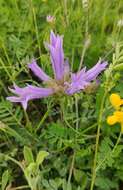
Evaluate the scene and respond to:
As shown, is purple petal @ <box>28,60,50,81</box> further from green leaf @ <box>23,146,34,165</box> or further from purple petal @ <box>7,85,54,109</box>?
green leaf @ <box>23,146,34,165</box>

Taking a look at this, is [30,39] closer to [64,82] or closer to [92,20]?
[92,20]

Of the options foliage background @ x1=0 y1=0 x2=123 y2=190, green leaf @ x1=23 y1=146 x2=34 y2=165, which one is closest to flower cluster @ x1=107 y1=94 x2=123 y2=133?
foliage background @ x1=0 y1=0 x2=123 y2=190

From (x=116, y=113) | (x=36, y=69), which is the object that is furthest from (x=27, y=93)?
(x=116, y=113)

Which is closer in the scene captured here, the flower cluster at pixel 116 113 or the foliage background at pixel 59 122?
the flower cluster at pixel 116 113

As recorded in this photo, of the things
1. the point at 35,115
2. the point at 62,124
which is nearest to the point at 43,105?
the point at 35,115

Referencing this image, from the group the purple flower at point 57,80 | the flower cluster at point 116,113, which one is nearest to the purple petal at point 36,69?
the purple flower at point 57,80

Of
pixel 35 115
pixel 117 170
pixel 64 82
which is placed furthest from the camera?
pixel 35 115

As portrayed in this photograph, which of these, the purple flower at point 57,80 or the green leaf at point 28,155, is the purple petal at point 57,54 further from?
the green leaf at point 28,155
